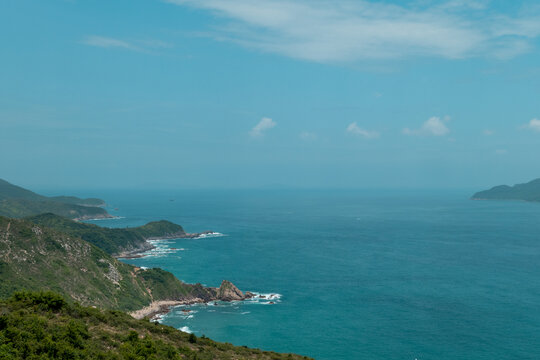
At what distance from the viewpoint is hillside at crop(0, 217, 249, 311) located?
80625 mm

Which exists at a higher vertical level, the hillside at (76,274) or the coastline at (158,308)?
the hillside at (76,274)

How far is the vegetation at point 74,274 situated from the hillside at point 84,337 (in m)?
47.3

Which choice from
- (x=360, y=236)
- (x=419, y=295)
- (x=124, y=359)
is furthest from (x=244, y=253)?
(x=124, y=359)

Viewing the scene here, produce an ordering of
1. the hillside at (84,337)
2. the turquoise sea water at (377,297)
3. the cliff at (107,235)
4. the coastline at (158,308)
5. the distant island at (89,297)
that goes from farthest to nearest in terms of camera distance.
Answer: the cliff at (107,235)
the coastline at (158,308)
the turquoise sea water at (377,297)
the distant island at (89,297)
the hillside at (84,337)

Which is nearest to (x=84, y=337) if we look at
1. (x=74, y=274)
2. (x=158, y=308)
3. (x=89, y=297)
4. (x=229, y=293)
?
(x=89, y=297)

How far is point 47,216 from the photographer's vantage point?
17925 centimetres

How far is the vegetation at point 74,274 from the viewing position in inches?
3169

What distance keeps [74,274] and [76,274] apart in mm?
552

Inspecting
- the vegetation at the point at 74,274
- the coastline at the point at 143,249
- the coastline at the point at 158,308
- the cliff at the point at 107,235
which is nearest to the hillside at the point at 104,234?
the cliff at the point at 107,235

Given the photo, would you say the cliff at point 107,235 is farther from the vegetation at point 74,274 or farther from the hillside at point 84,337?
the hillside at point 84,337

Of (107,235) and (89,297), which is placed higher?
(107,235)

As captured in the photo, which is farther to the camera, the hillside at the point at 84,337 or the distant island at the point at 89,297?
the distant island at the point at 89,297

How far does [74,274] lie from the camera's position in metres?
89.2

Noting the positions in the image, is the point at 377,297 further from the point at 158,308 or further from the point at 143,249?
the point at 143,249
